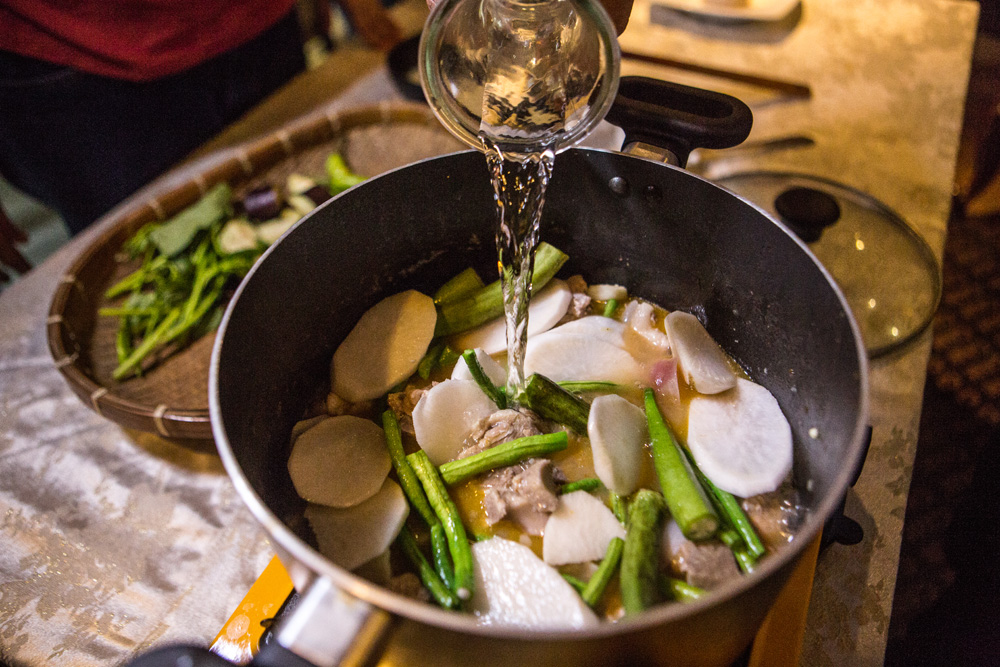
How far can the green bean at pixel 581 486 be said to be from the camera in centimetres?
92

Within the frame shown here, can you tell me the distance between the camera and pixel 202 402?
121cm

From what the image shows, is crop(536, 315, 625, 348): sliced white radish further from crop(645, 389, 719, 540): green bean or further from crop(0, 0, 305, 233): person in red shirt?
→ crop(0, 0, 305, 233): person in red shirt

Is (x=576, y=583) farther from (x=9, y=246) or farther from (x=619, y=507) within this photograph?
(x=9, y=246)

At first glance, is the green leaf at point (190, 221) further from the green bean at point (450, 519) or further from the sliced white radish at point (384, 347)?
the green bean at point (450, 519)

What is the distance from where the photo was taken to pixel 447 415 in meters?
0.99

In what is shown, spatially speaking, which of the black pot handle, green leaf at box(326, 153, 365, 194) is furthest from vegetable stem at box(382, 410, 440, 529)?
green leaf at box(326, 153, 365, 194)

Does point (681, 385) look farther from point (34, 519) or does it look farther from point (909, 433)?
point (34, 519)

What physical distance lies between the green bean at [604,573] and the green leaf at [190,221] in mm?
1243

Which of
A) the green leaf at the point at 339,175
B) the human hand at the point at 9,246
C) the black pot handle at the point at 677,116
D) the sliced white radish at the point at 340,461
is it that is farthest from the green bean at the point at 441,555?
the human hand at the point at 9,246

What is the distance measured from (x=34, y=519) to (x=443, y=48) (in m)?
1.07

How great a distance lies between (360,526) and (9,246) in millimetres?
1517

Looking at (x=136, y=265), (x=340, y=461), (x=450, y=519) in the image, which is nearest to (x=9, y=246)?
(x=136, y=265)

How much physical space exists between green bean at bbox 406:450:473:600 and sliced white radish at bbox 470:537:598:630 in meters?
0.01

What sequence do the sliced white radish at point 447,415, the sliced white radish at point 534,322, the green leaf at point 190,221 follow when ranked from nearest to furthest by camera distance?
the sliced white radish at point 447,415
the sliced white radish at point 534,322
the green leaf at point 190,221
